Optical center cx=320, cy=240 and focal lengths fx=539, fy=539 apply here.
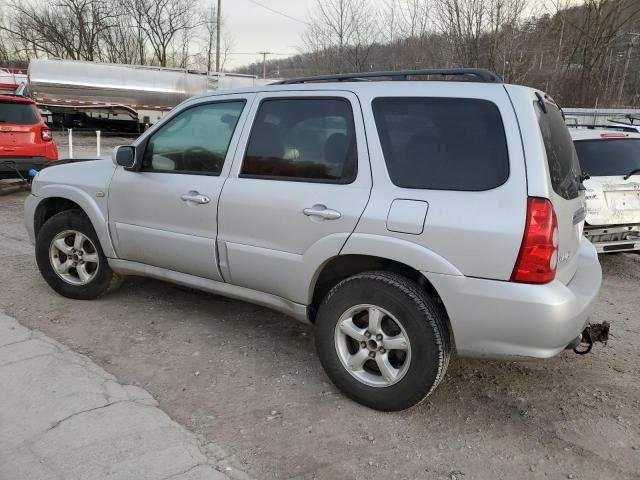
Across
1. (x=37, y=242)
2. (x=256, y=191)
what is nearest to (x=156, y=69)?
(x=37, y=242)

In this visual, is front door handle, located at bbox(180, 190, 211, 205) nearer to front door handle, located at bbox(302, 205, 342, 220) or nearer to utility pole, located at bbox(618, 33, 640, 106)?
front door handle, located at bbox(302, 205, 342, 220)

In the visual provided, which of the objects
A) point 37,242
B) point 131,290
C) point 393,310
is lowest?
point 131,290

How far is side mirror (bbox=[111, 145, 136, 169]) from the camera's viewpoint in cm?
400

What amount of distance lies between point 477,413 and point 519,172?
1.39 metres

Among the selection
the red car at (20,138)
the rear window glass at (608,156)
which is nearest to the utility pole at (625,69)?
the rear window glass at (608,156)

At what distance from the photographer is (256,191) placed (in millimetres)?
3393

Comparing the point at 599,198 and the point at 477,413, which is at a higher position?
the point at 599,198

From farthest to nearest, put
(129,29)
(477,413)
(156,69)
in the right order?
1. (129,29)
2. (156,69)
3. (477,413)

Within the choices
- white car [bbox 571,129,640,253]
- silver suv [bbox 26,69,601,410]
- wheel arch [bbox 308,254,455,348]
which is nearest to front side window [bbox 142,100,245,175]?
silver suv [bbox 26,69,601,410]

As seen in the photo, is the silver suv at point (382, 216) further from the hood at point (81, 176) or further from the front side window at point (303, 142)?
the hood at point (81, 176)

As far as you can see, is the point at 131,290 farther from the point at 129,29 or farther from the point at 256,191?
the point at 129,29

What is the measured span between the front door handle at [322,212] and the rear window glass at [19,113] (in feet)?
26.2

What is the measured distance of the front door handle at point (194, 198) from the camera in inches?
142

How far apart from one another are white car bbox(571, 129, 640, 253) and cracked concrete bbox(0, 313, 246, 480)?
4.52 m
